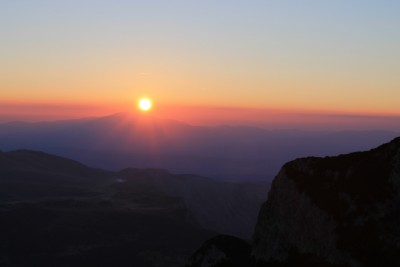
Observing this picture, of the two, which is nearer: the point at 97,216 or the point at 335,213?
the point at 335,213

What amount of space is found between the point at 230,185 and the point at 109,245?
107 metres

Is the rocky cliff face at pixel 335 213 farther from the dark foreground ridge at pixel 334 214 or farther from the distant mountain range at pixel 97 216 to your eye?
the distant mountain range at pixel 97 216

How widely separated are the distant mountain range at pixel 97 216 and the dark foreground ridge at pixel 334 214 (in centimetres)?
4427

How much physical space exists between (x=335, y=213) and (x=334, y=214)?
6 cm

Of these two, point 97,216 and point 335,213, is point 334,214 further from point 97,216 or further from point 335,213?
point 97,216

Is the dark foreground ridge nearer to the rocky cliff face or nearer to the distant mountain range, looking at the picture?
the rocky cliff face

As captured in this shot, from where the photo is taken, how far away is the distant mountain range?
72.4 metres

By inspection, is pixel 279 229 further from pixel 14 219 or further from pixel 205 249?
pixel 14 219

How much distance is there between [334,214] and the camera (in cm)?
2222

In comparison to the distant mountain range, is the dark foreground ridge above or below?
above

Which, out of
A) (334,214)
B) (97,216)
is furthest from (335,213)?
(97,216)

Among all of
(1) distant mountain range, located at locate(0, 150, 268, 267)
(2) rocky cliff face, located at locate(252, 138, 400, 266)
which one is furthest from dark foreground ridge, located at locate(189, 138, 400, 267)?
(1) distant mountain range, located at locate(0, 150, 268, 267)

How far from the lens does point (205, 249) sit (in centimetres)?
2775

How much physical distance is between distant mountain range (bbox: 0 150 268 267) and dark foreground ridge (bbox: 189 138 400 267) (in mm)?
44270
